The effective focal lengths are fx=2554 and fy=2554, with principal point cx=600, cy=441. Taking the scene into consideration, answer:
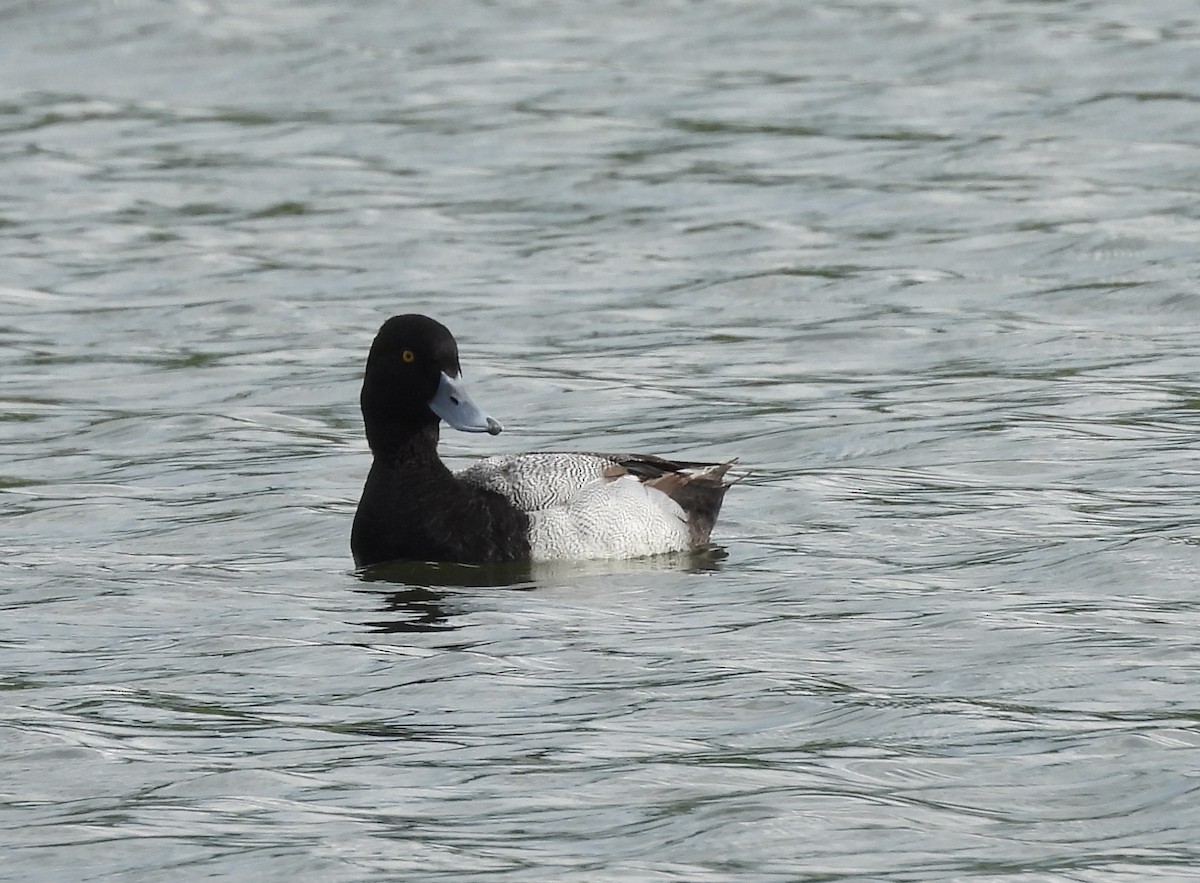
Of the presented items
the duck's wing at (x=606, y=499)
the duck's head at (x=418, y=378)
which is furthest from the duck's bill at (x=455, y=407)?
the duck's wing at (x=606, y=499)

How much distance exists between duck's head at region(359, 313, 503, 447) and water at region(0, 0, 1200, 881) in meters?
0.76

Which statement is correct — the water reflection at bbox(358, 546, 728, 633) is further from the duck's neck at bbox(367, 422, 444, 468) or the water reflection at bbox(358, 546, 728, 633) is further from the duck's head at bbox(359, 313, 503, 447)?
the duck's head at bbox(359, 313, 503, 447)

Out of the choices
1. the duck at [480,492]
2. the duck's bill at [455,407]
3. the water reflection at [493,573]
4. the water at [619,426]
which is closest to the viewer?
the water at [619,426]

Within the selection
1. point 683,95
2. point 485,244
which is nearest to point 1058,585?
point 485,244

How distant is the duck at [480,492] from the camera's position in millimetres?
11703

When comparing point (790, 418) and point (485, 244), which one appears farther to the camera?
point (485, 244)

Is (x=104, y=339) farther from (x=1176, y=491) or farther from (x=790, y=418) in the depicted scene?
(x=1176, y=491)

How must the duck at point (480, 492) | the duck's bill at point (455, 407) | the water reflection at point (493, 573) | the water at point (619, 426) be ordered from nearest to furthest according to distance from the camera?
the water at point (619, 426)
the water reflection at point (493, 573)
the duck at point (480, 492)
the duck's bill at point (455, 407)

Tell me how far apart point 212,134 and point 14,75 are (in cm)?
396

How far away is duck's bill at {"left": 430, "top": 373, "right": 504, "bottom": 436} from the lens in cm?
1200

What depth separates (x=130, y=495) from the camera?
43.5ft

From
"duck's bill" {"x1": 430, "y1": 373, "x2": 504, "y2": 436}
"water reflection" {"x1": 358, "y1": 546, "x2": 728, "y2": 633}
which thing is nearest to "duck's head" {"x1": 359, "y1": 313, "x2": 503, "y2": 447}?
"duck's bill" {"x1": 430, "y1": 373, "x2": 504, "y2": 436}

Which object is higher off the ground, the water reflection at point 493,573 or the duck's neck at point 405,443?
the duck's neck at point 405,443

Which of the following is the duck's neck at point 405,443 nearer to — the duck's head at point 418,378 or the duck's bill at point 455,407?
the duck's head at point 418,378
